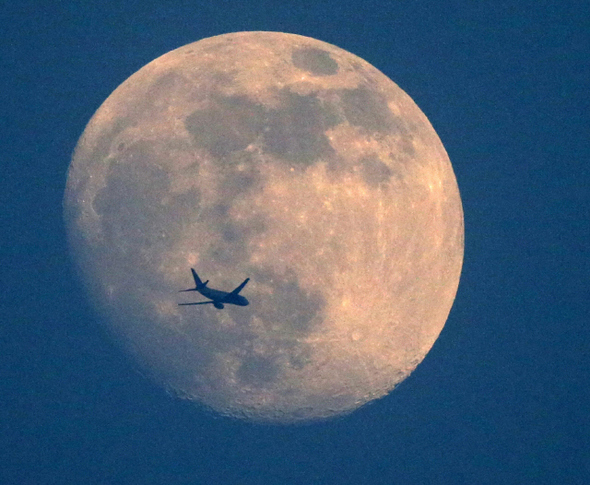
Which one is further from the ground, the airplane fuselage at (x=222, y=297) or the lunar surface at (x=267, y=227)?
the lunar surface at (x=267, y=227)

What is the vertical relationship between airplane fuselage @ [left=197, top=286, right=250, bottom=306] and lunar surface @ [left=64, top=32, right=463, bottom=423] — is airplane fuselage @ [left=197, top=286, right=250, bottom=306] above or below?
below

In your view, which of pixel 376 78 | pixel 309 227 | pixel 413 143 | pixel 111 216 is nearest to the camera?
pixel 309 227

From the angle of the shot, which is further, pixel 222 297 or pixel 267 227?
pixel 267 227

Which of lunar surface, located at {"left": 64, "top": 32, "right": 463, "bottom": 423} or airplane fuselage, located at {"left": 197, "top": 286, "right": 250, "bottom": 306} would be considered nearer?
airplane fuselage, located at {"left": 197, "top": 286, "right": 250, "bottom": 306}

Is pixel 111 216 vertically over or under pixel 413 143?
under

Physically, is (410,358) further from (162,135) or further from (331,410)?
(162,135)

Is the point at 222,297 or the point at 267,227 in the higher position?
the point at 267,227

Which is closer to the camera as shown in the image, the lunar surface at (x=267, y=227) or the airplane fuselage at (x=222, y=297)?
the airplane fuselage at (x=222, y=297)

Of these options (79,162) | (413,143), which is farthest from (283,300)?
(79,162)
